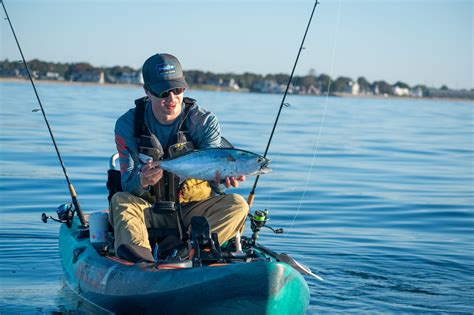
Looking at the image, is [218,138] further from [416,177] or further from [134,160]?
[416,177]

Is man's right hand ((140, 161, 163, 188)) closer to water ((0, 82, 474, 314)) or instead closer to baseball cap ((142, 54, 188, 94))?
baseball cap ((142, 54, 188, 94))

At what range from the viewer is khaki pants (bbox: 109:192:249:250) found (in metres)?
6.57

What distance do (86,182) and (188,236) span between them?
8.61m

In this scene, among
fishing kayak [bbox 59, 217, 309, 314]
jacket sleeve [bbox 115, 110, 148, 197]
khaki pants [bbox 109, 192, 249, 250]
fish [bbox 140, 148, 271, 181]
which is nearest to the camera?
fishing kayak [bbox 59, 217, 309, 314]

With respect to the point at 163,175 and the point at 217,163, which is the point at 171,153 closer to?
the point at 163,175

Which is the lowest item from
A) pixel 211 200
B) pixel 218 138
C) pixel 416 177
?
pixel 416 177

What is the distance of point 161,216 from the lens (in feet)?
22.5

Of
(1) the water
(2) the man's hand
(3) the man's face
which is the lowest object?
(1) the water

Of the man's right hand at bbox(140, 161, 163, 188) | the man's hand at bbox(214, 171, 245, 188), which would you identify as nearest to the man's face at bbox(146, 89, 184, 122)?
the man's right hand at bbox(140, 161, 163, 188)

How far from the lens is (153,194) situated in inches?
269

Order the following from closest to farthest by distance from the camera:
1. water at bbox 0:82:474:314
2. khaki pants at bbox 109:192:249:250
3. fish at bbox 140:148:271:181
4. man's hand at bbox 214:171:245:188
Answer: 1. fish at bbox 140:148:271:181
2. man's hand at bbox 214:171:245:188
3. khaki pants at bbox 109:192:249:250
4. water at bbox 0:82:474:314

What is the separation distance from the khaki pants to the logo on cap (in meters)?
1.03

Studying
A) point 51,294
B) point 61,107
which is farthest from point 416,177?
point 61,107

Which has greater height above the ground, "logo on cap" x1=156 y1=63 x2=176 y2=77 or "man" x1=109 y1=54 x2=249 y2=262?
"logo on cap" x1=156 y1=63 x2=176 y2=77
